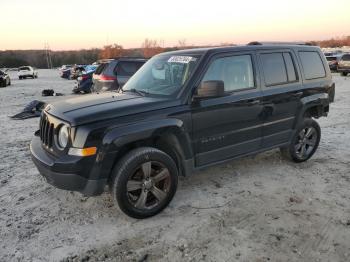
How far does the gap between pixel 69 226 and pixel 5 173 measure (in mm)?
2275

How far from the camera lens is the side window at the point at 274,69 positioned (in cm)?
493

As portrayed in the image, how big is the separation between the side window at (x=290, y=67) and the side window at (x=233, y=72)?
844 millimetres

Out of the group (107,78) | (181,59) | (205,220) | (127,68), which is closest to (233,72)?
(181,59)

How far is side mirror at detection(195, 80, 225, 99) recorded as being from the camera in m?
4.02

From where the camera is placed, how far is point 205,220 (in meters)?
3.89

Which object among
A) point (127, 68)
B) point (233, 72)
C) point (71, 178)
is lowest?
point (71, 178)

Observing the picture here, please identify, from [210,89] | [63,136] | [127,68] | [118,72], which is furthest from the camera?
[127,68]

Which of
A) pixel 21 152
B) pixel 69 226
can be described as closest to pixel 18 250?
pixel 69 226

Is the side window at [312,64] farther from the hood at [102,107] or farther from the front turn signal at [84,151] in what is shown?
the front turn signal at [84,151]

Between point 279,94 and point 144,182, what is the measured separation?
8.19ft

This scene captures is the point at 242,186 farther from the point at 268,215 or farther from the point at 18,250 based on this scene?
the point at 18,250

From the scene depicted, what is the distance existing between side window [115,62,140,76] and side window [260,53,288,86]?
6905 mm

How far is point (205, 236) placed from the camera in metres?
3.55

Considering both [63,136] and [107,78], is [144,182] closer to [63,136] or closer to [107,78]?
[63,136]
